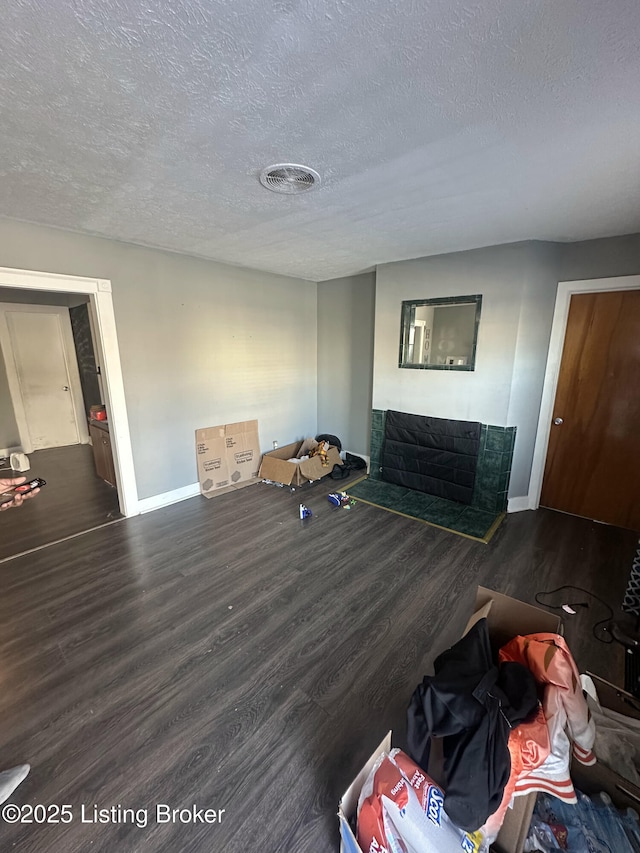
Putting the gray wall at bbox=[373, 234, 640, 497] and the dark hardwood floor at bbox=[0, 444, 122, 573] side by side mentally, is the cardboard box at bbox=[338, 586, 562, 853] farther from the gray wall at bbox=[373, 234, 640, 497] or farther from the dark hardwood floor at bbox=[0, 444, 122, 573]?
the dark hardwood floor at bbox=[0, 444, 122, 573]

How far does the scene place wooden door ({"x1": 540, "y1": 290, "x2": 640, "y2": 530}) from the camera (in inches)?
116

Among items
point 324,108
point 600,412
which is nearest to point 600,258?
point 600,412

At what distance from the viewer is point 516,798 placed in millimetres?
1058

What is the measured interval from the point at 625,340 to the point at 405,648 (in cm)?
305

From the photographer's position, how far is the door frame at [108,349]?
259 cm

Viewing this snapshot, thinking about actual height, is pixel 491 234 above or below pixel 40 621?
above

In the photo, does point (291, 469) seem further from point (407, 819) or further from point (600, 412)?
point (407, 819)

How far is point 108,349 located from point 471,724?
3418 millimetres

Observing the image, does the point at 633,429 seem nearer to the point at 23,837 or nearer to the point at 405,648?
the point at 405,648

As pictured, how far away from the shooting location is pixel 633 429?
2973 mm

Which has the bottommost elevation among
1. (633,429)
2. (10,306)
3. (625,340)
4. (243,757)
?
(243,757)

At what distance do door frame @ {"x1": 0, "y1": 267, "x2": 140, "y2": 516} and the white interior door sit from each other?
315cm

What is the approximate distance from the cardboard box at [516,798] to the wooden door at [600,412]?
238 centimetres

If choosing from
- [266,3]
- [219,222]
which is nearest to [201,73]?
[266,3]
